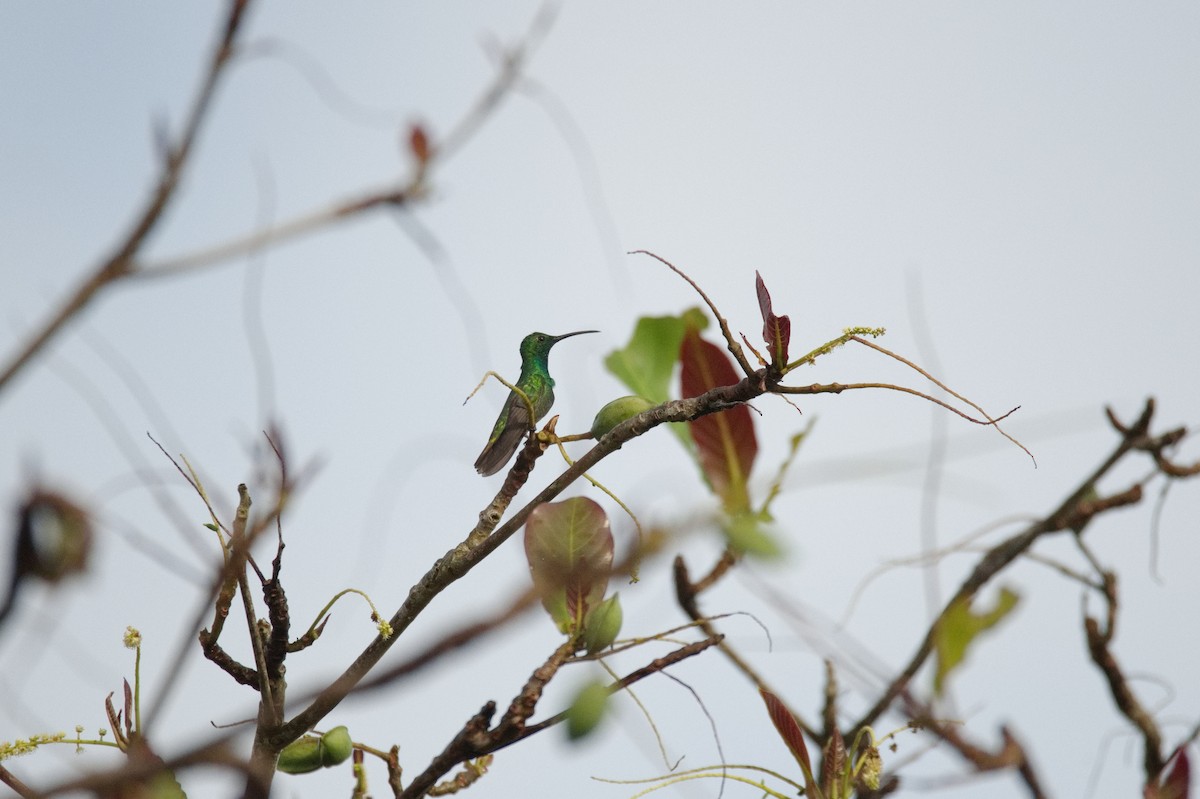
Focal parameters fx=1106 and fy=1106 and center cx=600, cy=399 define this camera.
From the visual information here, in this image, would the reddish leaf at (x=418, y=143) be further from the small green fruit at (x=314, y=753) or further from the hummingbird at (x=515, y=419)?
the small green fruit at (x=314, y=753)

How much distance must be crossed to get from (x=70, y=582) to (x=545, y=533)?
1.17 metres

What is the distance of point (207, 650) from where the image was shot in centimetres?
192

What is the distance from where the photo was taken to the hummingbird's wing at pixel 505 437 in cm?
226

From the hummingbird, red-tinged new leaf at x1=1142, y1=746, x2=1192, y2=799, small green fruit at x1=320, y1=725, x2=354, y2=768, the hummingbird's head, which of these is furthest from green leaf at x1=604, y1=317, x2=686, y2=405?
red-tinged new leaf at x1=1142, y1=746, x2=1192, y2=799

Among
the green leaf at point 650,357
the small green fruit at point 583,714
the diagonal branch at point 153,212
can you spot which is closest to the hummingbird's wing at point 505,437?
the small green fruit at point 583,714

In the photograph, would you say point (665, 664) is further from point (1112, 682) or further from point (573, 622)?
point (1112, 682)

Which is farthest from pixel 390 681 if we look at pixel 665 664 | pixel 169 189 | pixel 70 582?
pixel 665 664

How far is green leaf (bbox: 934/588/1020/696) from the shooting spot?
2.76 m

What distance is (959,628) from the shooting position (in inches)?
118

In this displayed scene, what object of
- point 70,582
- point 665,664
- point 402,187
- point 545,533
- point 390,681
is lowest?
point 390,681

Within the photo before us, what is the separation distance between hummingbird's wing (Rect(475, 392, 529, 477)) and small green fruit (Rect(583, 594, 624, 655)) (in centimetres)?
38

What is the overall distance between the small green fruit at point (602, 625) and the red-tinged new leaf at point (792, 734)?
17.3 inches

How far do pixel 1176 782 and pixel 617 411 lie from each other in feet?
6.55

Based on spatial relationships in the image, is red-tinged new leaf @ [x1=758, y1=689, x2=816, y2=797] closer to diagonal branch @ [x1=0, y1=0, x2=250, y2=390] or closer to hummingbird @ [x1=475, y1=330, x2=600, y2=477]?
hummingbird @ [x1=475, y1=330, x2=600, y2=477]
